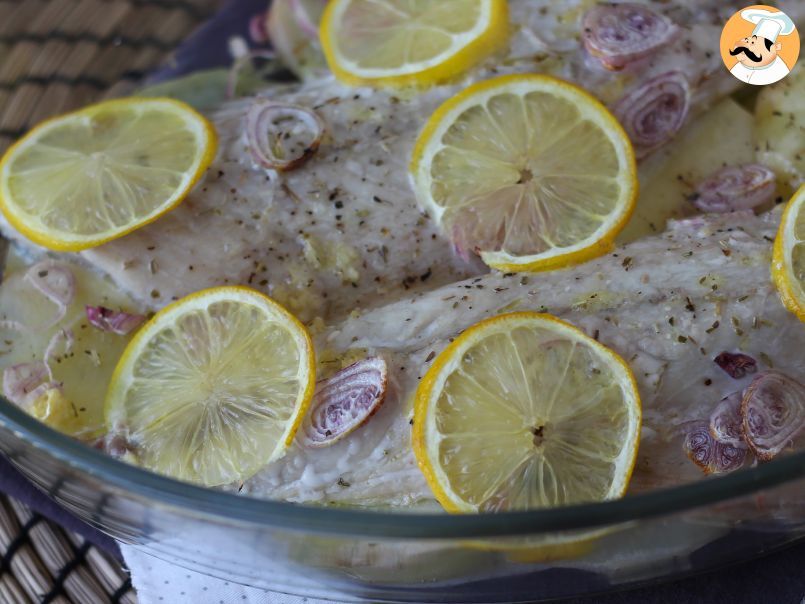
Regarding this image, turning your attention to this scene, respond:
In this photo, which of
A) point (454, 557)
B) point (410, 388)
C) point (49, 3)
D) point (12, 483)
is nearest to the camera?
point (454, 557)

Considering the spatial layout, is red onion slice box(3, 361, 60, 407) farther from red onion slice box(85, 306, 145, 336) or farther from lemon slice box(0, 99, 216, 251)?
lemon slice box(0, 99, 216, 251)

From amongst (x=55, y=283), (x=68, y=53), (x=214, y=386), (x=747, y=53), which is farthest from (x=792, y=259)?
(x=68, y=53)

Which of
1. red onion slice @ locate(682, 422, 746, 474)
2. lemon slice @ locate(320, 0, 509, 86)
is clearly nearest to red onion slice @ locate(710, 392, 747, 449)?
red onion slice @ locate(682, 422, 746, 474)

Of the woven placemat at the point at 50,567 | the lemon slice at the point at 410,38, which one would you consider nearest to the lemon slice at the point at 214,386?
the woven placemat at the point at 50,567

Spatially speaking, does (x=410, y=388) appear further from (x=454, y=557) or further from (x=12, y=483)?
(x=12, y=483)

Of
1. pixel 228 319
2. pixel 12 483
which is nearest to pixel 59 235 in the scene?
pixel 228 319

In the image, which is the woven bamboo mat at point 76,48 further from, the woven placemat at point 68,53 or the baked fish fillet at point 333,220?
the baked fish fillet at point 333,220
